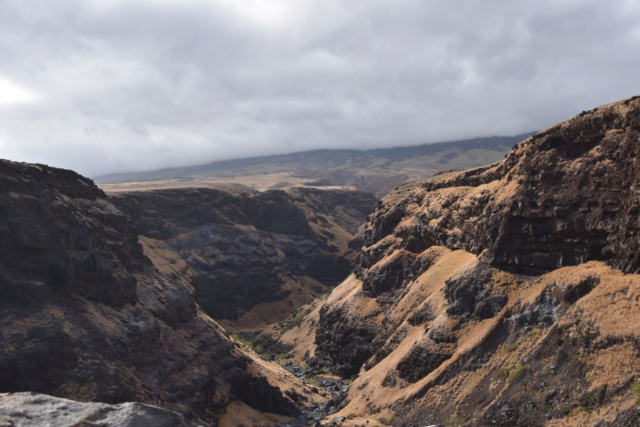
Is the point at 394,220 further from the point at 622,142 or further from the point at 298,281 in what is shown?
the point at 298,281

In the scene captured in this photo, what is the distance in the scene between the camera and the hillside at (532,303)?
40.2 meters

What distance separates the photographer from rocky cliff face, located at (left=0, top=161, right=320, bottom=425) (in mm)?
43031

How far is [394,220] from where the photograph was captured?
98.9 meters

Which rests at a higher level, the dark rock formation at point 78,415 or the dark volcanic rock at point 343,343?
the dark rock formation at point 78,415

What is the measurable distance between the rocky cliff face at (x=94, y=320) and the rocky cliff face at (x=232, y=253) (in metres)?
61.1

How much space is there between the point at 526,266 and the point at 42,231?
52969mm

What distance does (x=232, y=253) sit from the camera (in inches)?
5940

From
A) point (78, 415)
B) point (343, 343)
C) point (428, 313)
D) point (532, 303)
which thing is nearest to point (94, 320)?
point (78, 415)

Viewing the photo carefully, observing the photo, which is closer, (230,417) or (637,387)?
(637,387)

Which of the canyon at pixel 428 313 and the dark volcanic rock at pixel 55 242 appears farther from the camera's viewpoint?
the dark volcanic rock at pixel 55 242

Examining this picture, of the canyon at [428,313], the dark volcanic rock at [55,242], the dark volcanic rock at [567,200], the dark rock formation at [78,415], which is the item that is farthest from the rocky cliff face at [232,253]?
the dark rock formation at [78,415]

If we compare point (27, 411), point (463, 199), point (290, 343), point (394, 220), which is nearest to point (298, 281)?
point (290, 343)

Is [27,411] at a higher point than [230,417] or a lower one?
higher

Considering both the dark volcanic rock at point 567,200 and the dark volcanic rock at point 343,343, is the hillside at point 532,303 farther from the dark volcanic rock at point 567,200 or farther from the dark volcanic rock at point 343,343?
the dark volcanic rock at point 343,343
